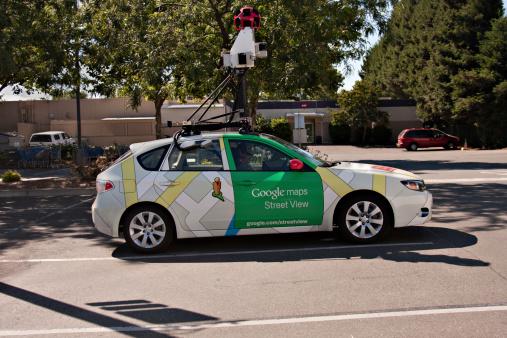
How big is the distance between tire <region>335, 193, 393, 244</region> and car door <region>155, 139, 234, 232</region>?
4.87 ft

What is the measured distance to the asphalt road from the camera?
502cm

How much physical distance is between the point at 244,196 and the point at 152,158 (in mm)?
1357

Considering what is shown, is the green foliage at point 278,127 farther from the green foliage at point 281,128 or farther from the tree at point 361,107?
the tree at point 361,107

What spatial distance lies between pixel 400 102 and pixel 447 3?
11423 mm

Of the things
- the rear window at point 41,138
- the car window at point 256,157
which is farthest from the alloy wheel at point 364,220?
the rear window at point 41,138

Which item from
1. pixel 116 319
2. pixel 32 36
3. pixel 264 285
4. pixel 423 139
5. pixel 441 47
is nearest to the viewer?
pixel 116 319

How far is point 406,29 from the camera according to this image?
5200 cm

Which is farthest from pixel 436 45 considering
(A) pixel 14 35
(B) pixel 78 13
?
(A) pixel 14 35

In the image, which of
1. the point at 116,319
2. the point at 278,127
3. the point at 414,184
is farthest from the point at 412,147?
the point at 116,319

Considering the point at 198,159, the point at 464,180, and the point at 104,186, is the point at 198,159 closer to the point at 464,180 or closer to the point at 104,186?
the point at 104,186

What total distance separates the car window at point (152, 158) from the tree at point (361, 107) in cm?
4055

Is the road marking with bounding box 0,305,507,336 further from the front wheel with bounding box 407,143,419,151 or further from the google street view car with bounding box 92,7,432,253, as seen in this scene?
the front wheel with bounding box 407,143,419,151

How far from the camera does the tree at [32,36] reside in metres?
14.9

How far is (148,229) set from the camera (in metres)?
7.81
